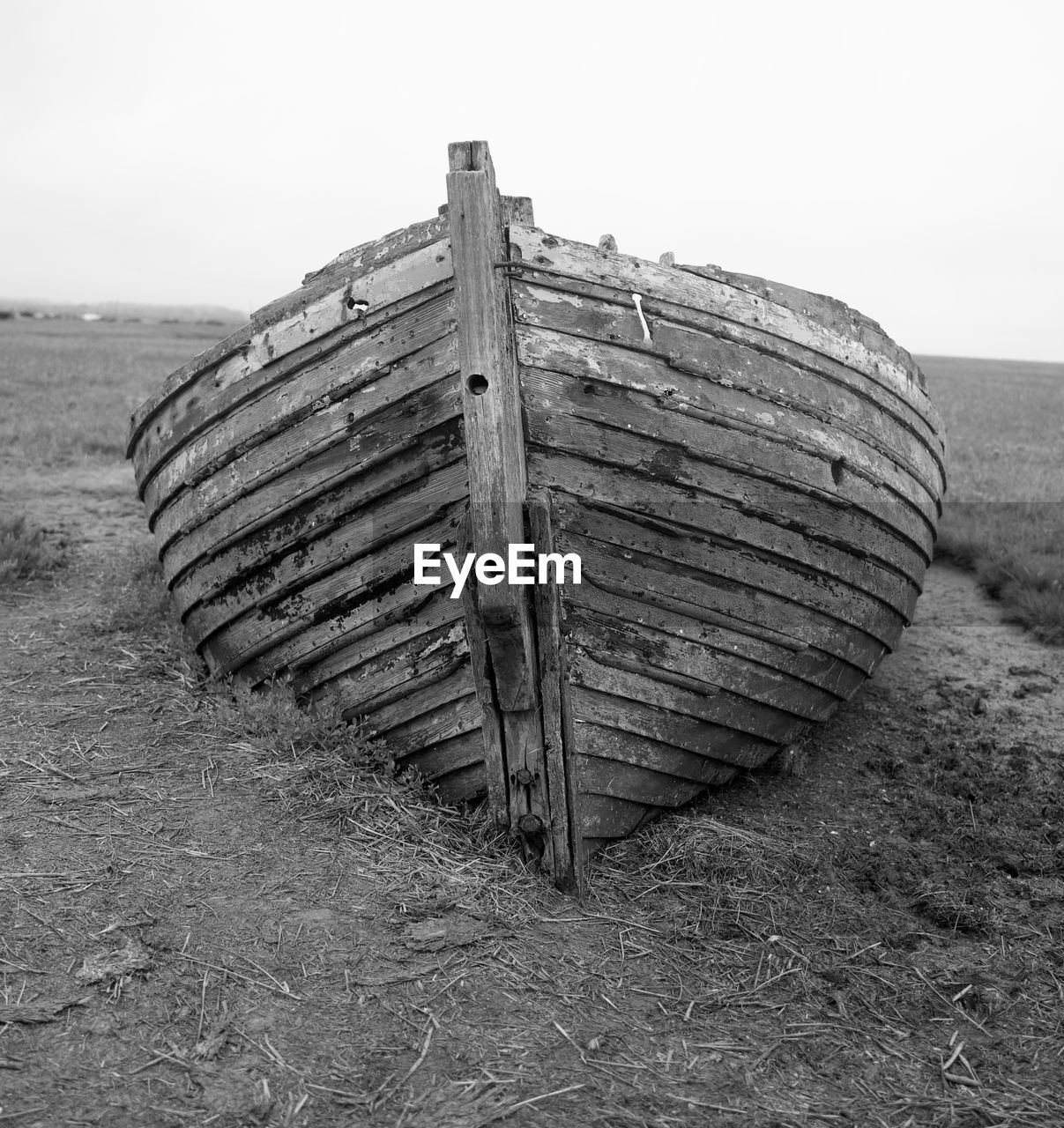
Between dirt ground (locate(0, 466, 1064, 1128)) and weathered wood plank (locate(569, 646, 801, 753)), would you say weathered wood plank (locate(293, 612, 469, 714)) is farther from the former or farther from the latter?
weathered wood plank (locate(569, 646, 801, 753))

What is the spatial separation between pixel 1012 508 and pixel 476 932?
7433 millimetres

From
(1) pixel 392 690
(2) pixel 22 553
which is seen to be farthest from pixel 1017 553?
(2) pixel 22 553

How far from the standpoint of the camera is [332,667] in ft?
14.5

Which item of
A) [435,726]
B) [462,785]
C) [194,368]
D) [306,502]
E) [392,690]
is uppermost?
[194,368]

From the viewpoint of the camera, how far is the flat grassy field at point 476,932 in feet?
9.37

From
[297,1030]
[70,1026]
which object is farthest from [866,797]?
[70,1026]

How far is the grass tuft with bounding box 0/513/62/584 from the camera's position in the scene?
6812mm

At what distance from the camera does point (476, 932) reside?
3.50m

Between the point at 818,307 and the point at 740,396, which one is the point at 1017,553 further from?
the point at 740,396

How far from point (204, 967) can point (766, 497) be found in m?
2.50

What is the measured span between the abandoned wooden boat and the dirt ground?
0.38 m

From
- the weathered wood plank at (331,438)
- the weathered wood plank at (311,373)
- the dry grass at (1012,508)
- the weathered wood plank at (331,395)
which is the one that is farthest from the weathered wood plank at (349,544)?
the dry grass at (1012,508)

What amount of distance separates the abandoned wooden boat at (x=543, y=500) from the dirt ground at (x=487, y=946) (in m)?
0.38

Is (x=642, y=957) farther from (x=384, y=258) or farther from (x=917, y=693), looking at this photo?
(x=917, y=693)
